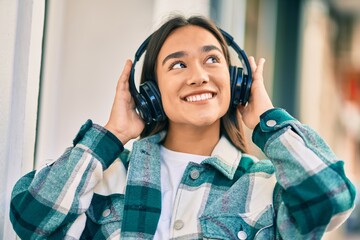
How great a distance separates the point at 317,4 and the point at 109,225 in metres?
4.56

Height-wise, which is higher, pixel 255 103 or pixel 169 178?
pixel 255 103

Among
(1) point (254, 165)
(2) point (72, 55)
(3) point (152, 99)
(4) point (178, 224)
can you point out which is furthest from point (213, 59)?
(2) point (72, 55)

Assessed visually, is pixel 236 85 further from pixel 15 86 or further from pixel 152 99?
pixel 15 86

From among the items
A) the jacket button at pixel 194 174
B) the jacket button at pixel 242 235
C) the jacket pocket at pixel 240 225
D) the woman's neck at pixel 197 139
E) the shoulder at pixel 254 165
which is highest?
the woman's neck at pixel 197 139

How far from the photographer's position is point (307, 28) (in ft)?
16.5

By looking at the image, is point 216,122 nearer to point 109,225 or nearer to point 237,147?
point 237,147

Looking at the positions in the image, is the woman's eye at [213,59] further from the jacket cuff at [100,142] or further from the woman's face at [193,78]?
the jacket cuff at [100,142]

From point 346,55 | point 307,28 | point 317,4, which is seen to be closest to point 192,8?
point 307,28

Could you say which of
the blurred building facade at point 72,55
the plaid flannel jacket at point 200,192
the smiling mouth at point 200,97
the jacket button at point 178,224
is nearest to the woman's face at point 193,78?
the smiling mouth at point 200,97

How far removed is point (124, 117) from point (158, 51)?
0.21 m

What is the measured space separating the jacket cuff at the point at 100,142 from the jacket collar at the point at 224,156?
8cm

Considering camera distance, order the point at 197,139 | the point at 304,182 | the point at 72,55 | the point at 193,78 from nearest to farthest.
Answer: the point at 304,182 → the point at 193,78 → the point at 197,139 → the point at 72,55

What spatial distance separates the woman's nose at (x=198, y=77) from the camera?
1.47m

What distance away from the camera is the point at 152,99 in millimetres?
1516
